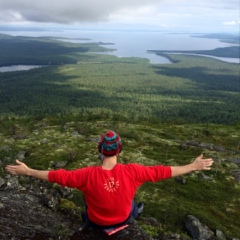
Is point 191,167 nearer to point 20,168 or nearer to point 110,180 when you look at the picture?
point 110,180

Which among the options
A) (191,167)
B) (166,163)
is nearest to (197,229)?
(191,167)

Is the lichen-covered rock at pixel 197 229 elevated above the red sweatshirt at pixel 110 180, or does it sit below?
below

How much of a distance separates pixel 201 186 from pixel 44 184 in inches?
980

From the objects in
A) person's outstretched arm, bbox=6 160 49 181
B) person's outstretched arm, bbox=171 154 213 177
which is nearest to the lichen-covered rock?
person's outstretched arm, bbox=171 154 213 177

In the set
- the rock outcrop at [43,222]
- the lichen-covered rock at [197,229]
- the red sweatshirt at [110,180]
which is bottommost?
the lichen-covered rock at [197,229]

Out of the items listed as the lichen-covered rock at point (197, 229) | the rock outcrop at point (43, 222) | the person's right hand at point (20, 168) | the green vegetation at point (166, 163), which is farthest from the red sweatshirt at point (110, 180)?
the lichen-covered rock at point (197, 229)

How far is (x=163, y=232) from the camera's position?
19.7 m

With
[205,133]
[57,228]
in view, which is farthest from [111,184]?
[205,133]

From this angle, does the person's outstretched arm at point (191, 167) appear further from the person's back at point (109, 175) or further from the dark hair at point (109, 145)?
the dark hair at point (109, 145)

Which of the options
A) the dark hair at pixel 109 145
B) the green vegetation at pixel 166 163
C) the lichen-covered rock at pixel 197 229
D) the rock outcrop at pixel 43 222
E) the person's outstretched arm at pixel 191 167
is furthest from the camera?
the green vegetation at pixel 166 163

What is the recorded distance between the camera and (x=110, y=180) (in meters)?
10.9

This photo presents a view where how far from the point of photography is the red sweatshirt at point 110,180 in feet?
35.6

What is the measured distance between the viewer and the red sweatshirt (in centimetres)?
1084

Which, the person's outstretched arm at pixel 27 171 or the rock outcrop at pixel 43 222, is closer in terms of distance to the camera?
the person's outstretched arm at pixel 27 171
